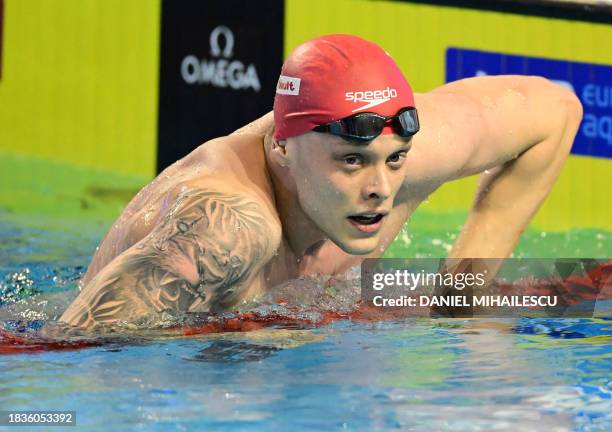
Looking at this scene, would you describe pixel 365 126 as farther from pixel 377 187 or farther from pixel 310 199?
pixel 310 199

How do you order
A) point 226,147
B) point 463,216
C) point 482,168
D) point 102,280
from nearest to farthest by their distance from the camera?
1. point 102,280
2. point 226,147
3. point 482,168
4. point 463,216

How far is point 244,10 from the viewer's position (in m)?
5.30

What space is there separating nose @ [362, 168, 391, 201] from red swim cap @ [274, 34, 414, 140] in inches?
4.1

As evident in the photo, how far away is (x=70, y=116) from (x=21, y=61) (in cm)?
34

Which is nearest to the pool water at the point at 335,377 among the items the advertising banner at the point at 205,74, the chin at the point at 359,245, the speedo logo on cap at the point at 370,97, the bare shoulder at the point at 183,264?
the bare shoulder at the point at 183,264

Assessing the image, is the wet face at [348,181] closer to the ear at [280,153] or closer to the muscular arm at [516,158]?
the ear at [280,153]

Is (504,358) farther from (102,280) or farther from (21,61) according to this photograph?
(21,61)

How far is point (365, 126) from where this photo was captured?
2.45 metres

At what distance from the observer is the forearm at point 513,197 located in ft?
10.8

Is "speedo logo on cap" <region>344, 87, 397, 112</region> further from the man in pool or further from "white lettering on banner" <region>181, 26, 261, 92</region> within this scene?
"white lettering on banner" <region>181, 26, 261, 92</region>

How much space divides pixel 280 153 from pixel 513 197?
3.25ft

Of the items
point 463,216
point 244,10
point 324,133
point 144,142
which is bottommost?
point 463,216

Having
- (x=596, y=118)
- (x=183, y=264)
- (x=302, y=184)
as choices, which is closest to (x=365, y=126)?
(x=302, y=184)

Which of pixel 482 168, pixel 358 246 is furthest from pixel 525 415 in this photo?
pixel 482 168
